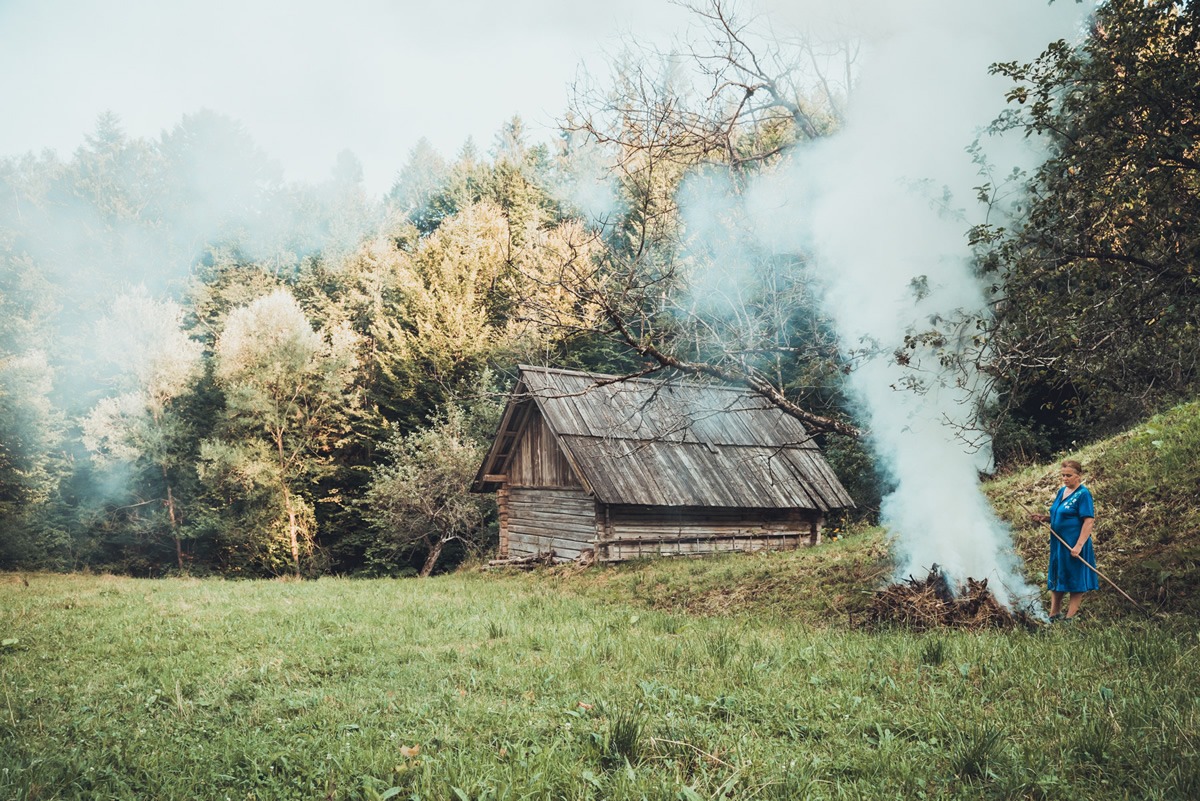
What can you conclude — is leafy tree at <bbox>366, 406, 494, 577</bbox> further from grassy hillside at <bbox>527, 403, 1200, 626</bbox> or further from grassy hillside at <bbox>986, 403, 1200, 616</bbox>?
grassy hillside at <bbox>986, 403, 1200, 616</bbox>

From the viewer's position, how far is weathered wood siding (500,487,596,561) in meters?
→ 19.8

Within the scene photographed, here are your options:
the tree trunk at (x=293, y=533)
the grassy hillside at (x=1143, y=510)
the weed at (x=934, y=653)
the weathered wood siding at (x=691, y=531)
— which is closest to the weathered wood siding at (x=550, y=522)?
the weathered wood siding at (x=691, y=531)

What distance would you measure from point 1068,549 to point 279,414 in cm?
3224

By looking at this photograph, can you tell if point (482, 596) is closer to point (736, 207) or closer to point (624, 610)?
point (624, 610)

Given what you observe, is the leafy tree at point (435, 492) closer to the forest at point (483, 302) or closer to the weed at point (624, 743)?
the forest at point (483, 302)

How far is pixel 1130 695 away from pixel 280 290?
121ft

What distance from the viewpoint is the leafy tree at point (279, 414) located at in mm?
32344

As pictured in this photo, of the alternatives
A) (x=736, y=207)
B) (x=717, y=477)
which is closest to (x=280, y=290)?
(x=717, y=477)

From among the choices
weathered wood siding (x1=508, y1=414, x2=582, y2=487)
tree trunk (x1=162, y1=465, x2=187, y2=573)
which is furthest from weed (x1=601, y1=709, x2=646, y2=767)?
tree trunk (x1=162, y1=465, x2=187, y2=573)

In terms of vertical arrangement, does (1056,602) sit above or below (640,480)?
below

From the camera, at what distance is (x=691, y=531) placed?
20250 mm

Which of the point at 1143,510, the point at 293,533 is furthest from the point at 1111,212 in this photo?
the point at 293,533

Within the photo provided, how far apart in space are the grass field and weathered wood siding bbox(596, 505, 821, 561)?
32.1 ft

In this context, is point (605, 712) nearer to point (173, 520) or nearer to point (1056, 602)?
point (1056, 602)
